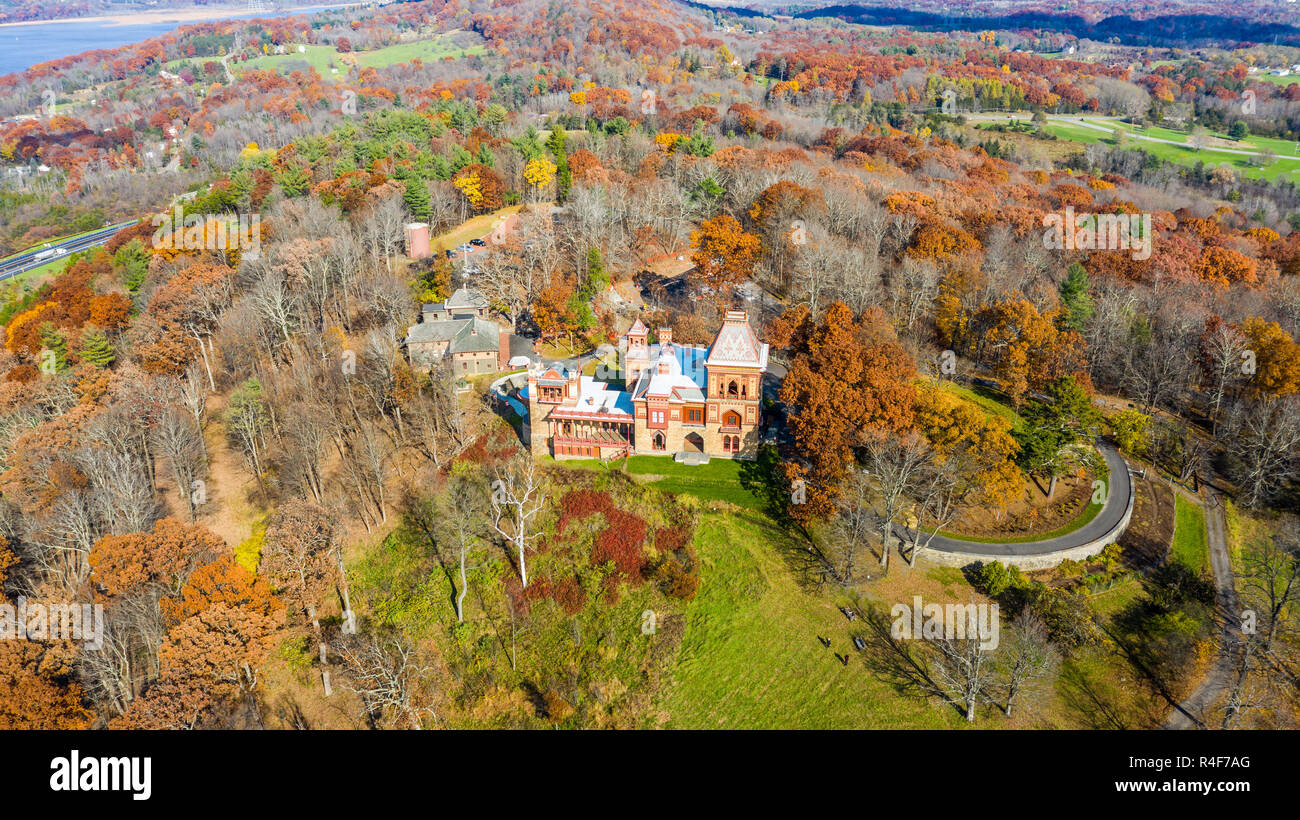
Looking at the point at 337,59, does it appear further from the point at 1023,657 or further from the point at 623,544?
the point at 1023,657

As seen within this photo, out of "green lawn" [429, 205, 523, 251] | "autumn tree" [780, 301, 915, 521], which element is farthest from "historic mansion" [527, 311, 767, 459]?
"green lawn" [429, 205, 523, 251]

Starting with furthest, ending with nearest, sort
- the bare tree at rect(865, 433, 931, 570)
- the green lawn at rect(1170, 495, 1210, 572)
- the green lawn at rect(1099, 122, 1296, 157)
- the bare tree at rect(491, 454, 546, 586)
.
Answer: the green lawn at rect(1099, 122, 1296, 157)
the bare tree at rect(491, 454, 546, 586)
the green lawn at rect(1170, 495, 1210, 572)
the bare tree at rect(865, 433, 931, 570)

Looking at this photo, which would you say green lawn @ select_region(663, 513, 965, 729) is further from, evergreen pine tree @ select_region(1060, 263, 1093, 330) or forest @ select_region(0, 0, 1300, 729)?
evergreen pine tree @ select_region(1060, 263, 1093, 330)

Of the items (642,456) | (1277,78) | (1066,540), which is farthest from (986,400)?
(1277,78)

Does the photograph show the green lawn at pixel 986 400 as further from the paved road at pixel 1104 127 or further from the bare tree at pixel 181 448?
the paved road at pixel 1104 127

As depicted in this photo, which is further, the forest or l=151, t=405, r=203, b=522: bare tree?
l=151, t=405, r=203, b=522: bare tree

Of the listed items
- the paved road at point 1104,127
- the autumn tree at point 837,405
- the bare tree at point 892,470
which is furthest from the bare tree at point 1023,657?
the paved road at point 1104,127
